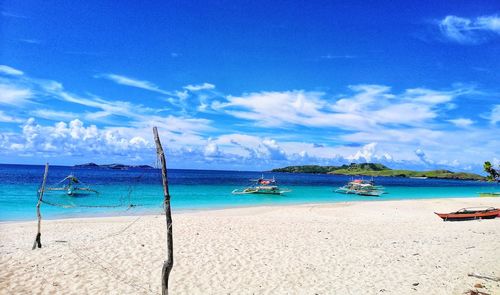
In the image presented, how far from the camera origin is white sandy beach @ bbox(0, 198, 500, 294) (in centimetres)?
1038

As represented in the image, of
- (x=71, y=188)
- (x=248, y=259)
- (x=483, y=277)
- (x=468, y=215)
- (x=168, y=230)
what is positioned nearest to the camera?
(x=168, y=230)

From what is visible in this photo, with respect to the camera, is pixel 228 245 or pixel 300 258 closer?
pixel 300 258

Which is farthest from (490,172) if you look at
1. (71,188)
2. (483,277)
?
(71,188)

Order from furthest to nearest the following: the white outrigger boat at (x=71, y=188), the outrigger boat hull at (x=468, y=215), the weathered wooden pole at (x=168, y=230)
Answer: the outrigger boat hull at (x=468, y=215)
the white outrigger boat at (x=71, y=188)
the weathered wooden pole at (x=168, y=230)

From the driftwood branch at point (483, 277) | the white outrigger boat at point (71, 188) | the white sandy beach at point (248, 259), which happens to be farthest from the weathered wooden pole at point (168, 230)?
the white outrigger boat at point (71, 188)

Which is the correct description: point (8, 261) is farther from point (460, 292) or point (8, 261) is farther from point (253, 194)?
point (253, 194)

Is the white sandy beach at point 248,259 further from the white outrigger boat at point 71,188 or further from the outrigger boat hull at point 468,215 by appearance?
the outrigger boat hull at point 468,215

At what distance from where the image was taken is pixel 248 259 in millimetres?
13125

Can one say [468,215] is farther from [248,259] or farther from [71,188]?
[71,188]

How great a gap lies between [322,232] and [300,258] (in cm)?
546

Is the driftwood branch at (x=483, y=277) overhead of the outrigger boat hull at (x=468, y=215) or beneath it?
beneath

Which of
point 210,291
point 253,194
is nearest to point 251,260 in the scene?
point 210,291

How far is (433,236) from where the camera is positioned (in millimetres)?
18219

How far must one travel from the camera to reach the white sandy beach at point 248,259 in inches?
409
